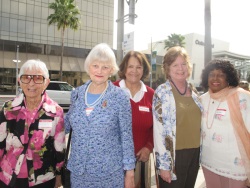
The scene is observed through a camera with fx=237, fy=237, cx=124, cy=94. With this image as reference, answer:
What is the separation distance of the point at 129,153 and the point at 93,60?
37.4 inches

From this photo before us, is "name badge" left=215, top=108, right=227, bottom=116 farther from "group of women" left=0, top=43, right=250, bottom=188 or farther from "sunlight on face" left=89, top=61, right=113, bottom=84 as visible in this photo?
"sunlight on face" left=89, top=61, right=113, bottom=84

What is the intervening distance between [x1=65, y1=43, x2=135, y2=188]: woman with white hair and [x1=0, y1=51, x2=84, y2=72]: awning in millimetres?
33429

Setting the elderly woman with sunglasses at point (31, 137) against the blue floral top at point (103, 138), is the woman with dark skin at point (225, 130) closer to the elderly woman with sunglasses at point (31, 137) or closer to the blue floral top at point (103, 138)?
the blue floral top at point (103, 138)

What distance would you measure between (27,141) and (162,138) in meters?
1.41

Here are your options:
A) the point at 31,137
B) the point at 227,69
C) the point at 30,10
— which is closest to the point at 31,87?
the point at 31,137

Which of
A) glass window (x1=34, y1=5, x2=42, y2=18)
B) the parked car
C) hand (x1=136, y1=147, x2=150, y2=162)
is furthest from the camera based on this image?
glass window (x1=34, y1=5, x2=42, y2=18)

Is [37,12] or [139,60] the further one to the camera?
[37,12]

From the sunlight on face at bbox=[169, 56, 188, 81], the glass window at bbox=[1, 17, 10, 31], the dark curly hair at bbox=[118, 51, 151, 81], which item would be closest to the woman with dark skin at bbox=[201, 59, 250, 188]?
the sunlight on face at bbox=[169, 56, 188, 81]

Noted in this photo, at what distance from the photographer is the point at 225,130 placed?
2.65 metres

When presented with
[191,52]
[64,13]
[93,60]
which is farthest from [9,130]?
[191,52]

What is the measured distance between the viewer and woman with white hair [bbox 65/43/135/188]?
6.95ft

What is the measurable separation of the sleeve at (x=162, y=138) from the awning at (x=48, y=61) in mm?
33451

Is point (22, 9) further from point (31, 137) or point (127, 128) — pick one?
point (127, 128)

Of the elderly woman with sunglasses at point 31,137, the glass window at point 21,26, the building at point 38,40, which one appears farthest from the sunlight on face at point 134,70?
the glass window at point 21,26
